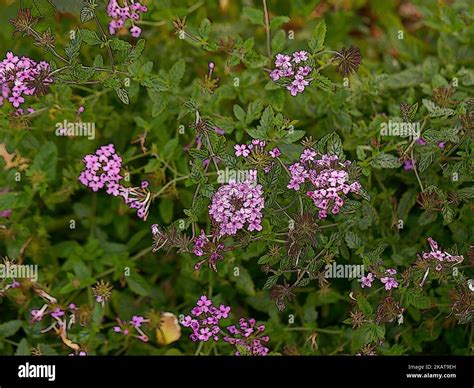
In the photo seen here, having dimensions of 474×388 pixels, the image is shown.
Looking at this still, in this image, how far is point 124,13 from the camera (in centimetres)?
102

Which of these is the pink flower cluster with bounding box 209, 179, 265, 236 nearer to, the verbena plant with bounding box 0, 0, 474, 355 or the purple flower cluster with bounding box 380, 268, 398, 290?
the verbena plant with bounding box 0, 0, 474, 355

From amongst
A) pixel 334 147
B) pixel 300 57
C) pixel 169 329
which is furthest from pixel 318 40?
pixel 169 329

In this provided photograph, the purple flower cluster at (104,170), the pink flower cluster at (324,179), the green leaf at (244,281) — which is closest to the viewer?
the pink flower cluster at (324,179)

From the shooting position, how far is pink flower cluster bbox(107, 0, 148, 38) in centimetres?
102

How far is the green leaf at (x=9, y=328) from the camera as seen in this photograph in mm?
1124

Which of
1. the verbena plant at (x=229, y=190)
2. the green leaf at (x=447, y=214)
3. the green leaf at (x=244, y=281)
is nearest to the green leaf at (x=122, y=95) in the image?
the verbena plant at (x=229, y=190)

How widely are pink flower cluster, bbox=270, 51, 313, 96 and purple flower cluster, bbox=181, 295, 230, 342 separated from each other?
1.08 ft

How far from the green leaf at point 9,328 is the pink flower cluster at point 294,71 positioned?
552 mm

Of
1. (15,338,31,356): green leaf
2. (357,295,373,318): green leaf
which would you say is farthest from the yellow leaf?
(357,295,373,318): green leaf

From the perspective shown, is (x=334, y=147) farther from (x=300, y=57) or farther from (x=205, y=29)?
(x=205, y=29)

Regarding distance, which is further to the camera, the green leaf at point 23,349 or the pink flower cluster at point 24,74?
the green leaf at point 23,349

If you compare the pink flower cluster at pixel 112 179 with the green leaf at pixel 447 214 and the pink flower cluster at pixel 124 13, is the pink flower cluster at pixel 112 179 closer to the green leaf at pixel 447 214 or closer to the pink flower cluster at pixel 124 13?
the pink flower cluster at pixel 124 13

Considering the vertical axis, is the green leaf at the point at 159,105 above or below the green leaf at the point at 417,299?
above
